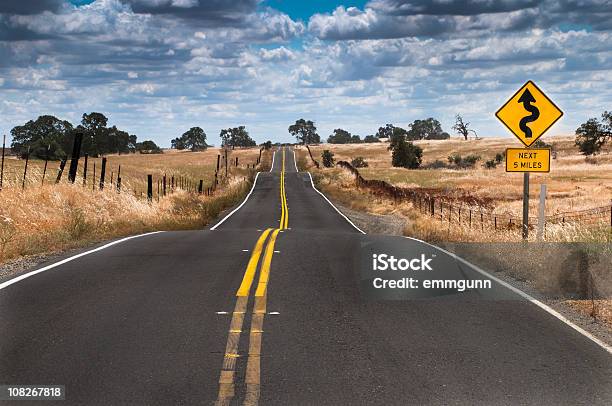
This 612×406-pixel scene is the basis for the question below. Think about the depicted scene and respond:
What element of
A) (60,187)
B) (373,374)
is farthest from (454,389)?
(60,187)

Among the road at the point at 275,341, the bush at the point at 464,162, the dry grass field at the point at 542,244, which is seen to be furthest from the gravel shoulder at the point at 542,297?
the bush at the point at 464,162

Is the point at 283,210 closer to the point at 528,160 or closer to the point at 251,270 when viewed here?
the point at 528,160

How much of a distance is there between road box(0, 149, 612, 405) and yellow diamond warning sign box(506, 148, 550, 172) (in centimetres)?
490

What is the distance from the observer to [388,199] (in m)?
43.4

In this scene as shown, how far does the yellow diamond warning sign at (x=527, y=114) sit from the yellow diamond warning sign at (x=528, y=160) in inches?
12.9

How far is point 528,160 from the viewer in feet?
52.5

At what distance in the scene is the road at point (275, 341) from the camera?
5.68 meters

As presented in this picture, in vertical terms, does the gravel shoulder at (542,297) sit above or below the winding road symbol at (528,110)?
below

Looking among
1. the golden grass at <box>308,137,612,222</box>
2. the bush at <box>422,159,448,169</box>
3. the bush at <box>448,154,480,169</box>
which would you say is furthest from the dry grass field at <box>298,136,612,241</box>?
the bush at <box>422,159,448,169</box>

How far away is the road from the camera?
568 cm

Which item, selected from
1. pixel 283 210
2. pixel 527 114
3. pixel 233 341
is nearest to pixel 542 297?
pixel 233 341

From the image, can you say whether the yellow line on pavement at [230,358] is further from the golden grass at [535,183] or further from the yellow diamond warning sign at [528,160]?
the golden grass at [535,183]

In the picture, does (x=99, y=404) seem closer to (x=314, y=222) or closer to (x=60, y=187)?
(x=60, y=187)

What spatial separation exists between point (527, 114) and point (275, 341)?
36.8 ft
